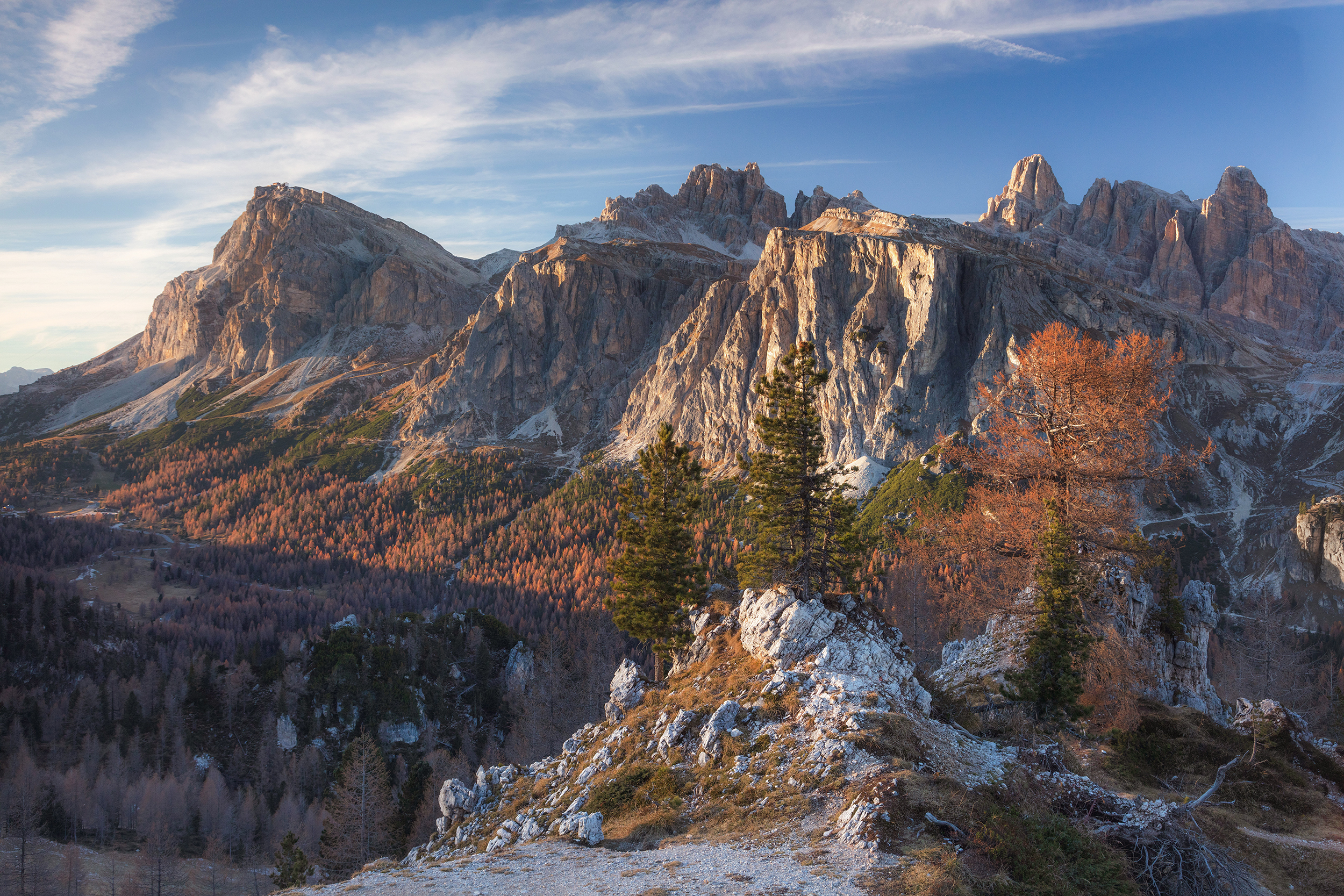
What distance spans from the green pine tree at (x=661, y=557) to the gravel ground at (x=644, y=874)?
58.8 ft

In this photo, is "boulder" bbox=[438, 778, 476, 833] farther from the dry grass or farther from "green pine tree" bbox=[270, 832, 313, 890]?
the dry grass

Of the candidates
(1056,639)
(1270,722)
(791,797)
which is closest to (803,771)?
(791,797)

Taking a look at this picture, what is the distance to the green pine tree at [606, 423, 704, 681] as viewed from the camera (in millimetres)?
36625

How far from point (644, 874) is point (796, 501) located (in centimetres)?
1931

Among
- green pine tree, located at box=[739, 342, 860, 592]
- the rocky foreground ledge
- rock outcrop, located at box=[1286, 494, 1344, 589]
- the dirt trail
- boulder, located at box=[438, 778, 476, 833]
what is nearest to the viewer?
the rocky foreground ledge

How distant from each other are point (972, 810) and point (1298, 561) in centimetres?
16101

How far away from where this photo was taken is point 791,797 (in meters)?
18.1

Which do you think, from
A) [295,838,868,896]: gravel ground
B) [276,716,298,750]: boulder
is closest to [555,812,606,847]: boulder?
[295,838,868,896]: gravel ground

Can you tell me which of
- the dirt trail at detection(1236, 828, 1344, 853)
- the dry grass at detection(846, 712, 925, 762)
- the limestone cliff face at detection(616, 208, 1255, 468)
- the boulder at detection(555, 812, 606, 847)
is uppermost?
the limestone cliff face at detection(616, 208, 1255, 468)

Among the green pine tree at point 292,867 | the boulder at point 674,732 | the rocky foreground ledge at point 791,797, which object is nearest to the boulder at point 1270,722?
the rocky foreground ledge at point 791,797

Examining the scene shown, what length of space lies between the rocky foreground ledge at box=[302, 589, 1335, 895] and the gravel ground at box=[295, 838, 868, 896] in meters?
0.06

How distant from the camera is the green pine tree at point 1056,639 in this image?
24.9 metres

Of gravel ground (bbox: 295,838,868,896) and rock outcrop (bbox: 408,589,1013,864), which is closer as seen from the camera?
gravel ground (bbox: 295,838,868,896)

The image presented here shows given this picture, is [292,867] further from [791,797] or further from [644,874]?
[791,797]
